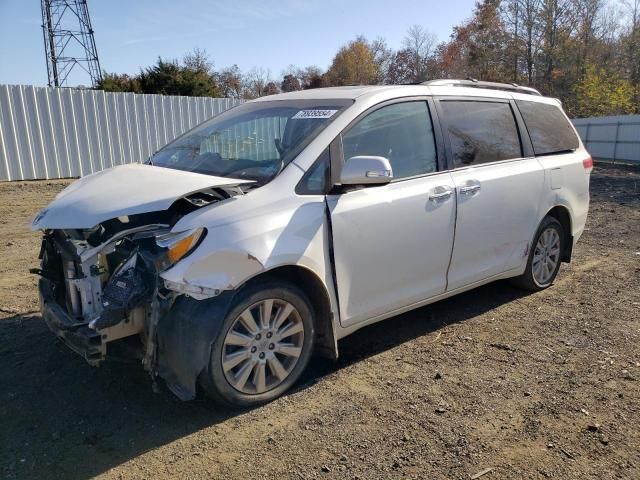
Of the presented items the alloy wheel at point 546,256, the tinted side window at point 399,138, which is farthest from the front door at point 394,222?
the alloy wheel at point 546,256

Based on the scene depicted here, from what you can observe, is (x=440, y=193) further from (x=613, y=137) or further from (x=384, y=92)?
(x=613, y=137)

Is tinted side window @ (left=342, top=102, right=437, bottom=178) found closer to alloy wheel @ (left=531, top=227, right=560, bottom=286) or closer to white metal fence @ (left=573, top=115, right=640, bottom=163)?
alloy wheel @ (left=531, top=227, right=560, bottom=286)

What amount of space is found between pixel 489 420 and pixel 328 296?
1217 millimetres

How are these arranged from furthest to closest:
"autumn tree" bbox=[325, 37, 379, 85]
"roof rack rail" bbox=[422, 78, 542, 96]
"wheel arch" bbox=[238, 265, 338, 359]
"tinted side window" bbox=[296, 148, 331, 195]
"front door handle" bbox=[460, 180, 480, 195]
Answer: "autumn tree" bbox=[325, 37, 379, 85] → "roof rack rail" bbox=[422, 78, 542, 96] → "front door handle" bbox=[460, 180, 480, 195] → "tinted side window" bbox=[296, 148, 331, 195] → "wheel arch" bbox=[238, 265, 338, 359]

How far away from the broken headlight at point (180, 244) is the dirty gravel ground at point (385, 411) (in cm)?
100

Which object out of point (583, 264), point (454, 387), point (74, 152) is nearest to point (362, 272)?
point (454, 387)

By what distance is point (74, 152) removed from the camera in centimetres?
1336

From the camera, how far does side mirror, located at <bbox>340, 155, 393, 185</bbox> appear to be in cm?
329

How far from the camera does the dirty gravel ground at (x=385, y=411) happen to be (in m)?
2.72

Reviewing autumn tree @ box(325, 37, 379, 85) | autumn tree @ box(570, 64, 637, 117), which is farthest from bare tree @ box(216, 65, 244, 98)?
autumn tree @ box(570, 64, 637, 117)

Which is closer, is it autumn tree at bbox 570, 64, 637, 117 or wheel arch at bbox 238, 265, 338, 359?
wheel arch at bbox 238, 265, 338, 359

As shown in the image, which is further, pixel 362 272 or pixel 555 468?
pixel 362 272

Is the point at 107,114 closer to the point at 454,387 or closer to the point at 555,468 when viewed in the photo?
the point at 454,387

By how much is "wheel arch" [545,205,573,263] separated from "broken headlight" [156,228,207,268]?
3686 mm
